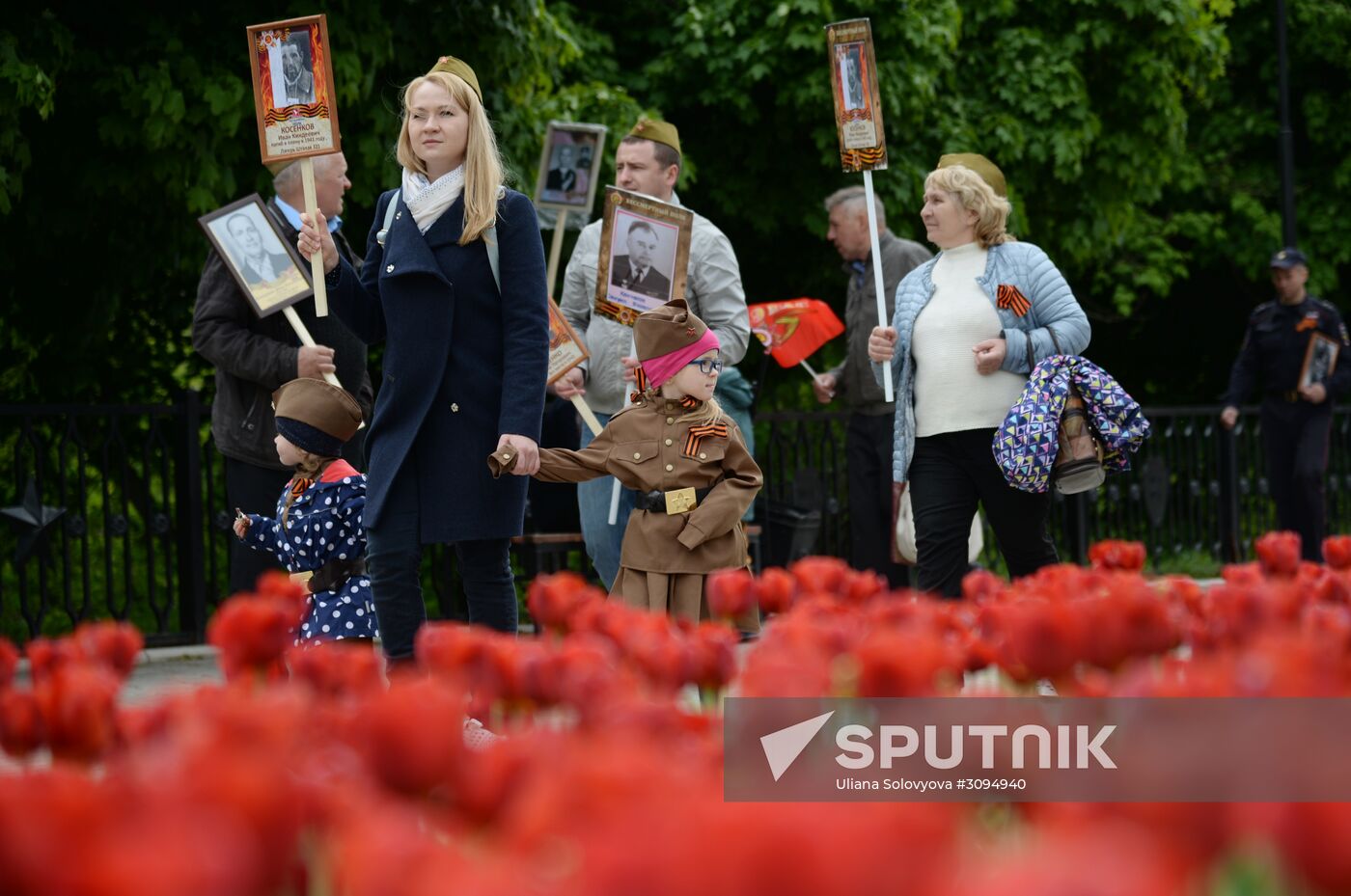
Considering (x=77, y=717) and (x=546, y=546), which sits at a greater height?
(x=77, y=717)

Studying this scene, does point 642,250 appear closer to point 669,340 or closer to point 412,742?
point 669,340

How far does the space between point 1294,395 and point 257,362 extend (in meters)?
7.96

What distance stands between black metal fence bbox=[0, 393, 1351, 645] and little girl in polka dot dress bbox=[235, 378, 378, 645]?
12.7 feet

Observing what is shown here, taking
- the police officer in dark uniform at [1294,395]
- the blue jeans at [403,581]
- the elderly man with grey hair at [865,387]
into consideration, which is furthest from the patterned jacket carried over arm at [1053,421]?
the police officer in dark uniform at [1294,395]

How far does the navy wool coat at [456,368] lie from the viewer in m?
4.87

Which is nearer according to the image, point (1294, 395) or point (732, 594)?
point (732, 594)

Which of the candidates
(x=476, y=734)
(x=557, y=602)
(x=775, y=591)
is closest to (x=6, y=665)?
(x=557, y=602)

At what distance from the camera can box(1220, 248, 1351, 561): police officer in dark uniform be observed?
1184cm

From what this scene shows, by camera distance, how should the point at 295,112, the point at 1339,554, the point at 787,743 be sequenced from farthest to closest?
the point at 295,112, the point at 1339,554, the point at 787,743

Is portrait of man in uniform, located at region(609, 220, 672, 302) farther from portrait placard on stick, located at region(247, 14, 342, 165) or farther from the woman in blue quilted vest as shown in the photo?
portrait placard on stick, located at region(247, 14, 342, 165)

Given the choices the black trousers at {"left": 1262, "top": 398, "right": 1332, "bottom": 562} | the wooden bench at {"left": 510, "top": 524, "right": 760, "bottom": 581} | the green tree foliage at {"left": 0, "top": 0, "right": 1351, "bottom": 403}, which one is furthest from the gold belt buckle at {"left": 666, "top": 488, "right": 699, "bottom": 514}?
the black trousers at {"left": 1262, "top": 398, "right": 1332, "bottom": 562}

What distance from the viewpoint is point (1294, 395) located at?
12.0 meters

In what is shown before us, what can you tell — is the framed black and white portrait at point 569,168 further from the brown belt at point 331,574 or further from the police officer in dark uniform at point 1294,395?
the police officer in dark uniform at point 1294,395

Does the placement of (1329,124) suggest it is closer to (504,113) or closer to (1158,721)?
(504,113)
